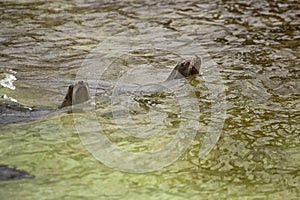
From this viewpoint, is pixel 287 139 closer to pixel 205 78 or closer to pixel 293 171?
pixel 293 171

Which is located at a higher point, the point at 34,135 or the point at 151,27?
the point at 34,135

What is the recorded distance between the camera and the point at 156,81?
14.1 feet

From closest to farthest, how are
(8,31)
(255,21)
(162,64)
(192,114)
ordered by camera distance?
1. (192,114)
2. (162,64)
3. (8,31)
4. (255,21)

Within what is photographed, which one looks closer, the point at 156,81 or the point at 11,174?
the point at 11,174

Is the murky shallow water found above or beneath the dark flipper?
beneath

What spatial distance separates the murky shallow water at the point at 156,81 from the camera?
8.61 feet

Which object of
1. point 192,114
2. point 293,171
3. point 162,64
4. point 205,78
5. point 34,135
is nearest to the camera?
point 293,171

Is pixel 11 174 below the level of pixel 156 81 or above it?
above

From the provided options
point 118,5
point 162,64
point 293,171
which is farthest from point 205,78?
point 118,5

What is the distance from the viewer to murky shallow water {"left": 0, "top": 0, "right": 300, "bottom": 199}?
2.62 meters

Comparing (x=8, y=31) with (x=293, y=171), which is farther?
(x=8, y=31)

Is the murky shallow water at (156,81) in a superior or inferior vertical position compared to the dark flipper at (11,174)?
inferior

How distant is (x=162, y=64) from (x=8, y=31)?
5.64ft

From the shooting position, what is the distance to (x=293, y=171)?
2.82 metres
